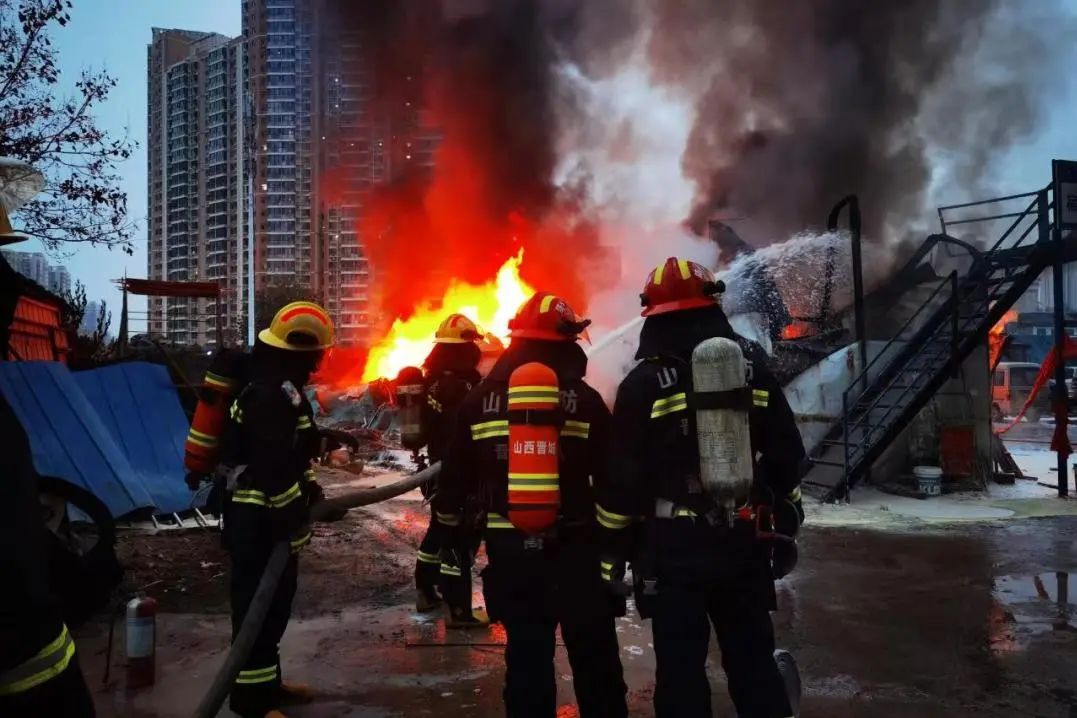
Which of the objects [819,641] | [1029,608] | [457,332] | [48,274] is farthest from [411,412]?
[48,274]

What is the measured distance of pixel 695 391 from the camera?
2865mm

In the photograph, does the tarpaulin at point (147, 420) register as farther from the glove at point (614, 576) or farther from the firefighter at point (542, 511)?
the glove at point (614, 576)

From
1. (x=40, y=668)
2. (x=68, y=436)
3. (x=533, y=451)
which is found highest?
(x=533, y=451)

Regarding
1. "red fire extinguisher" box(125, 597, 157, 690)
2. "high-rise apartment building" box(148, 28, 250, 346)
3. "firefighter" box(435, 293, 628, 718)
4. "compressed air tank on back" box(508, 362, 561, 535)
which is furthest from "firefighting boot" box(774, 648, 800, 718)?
"high-rise apartment building" box(148, 28, 250, 346)

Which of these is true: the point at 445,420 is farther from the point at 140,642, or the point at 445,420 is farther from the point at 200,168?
the point at 200,168

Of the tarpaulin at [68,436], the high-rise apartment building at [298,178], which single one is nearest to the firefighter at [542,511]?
the tarpaulin at [68,436]

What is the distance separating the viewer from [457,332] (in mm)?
5406

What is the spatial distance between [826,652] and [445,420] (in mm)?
2915

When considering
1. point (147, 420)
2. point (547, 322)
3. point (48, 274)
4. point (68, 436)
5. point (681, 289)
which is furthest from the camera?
point (48, 274)

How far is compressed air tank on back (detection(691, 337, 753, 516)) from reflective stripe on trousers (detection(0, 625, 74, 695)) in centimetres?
205

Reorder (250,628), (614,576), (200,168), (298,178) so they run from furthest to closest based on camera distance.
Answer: (200,168) → (298,178) → (250,628) → (614,576)

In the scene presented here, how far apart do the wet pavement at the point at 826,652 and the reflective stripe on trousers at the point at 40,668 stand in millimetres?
2523

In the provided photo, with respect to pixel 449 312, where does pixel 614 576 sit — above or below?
below

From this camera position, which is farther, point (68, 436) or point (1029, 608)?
point (68, 436)
